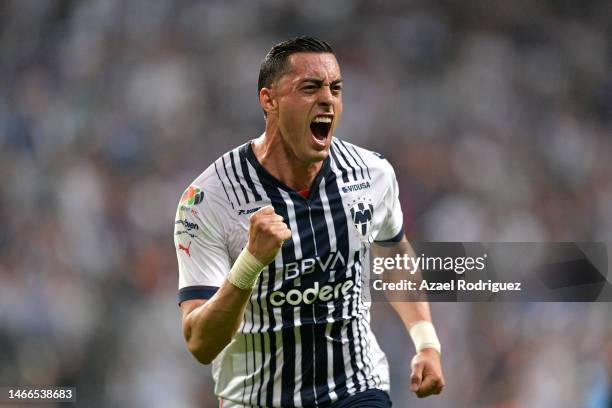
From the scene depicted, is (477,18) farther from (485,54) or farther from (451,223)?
(451,223)

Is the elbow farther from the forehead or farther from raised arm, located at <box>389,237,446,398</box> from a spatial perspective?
the forehead

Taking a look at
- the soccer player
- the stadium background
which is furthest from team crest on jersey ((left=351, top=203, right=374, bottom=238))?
the stadium background

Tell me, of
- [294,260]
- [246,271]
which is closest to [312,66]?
[294,260]

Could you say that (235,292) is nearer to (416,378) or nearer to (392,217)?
(416,378)

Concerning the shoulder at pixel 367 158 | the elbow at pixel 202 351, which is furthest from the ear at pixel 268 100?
the elbow at pixel 202 351

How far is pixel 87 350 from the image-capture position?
5492mm

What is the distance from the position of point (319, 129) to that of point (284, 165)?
0.58ft

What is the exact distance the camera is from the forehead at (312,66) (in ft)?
9.61

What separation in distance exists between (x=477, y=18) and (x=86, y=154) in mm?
2670

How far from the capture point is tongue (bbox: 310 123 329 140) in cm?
297

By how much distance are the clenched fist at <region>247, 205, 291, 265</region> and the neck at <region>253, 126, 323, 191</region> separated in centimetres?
52

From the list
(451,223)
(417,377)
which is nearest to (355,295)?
(417,377)

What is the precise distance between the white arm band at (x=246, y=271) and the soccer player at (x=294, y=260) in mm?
298

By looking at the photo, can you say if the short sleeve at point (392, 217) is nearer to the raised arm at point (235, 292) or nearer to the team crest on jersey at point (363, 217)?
the team crest on jersey at point (363, 217)
